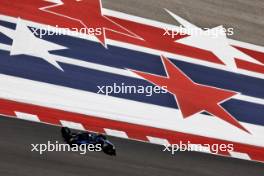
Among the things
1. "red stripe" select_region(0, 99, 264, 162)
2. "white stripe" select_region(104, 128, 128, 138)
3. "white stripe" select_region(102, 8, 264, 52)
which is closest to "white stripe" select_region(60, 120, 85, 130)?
"red stripe" select_region(0, 99, 264, 162)

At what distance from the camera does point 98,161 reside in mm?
8539

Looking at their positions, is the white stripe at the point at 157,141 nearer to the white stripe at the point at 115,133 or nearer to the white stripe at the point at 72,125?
the white stripe at the point at 115,133

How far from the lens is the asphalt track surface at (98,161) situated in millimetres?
8234

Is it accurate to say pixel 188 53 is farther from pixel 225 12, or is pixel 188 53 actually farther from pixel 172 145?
pixel 172 145

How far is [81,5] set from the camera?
9.29 meters

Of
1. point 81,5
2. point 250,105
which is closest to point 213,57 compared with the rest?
point 250,105

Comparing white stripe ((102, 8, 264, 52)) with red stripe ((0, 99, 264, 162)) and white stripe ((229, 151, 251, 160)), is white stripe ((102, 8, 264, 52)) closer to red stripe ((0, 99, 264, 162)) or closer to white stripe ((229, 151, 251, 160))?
red stripe ((0, 99, 264, 162))

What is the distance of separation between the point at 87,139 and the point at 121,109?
801mm

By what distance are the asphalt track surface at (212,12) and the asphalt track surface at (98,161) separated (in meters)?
2.37

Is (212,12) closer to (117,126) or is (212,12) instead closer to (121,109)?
(121,109)

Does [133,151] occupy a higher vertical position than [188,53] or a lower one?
lower

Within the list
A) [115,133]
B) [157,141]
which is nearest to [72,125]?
[115,133]

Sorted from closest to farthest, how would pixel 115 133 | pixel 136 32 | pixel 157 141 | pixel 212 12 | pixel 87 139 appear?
pixel 87 139 → pixel 115 133 → pixel 157 141 → pixel 136 32 → pixel 212 12

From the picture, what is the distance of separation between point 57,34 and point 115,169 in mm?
2557
